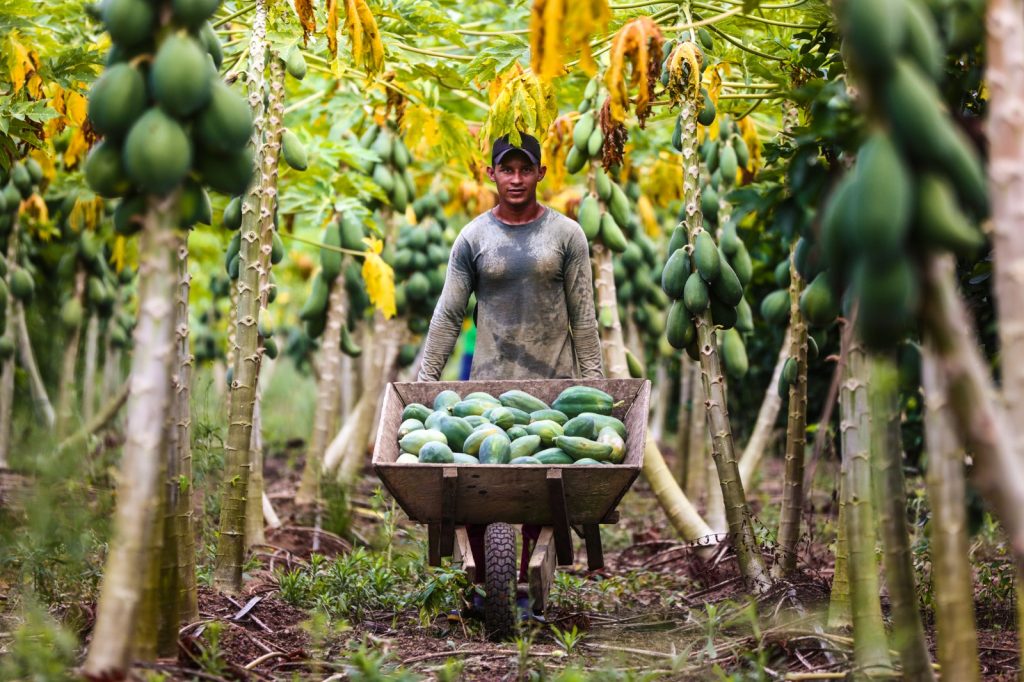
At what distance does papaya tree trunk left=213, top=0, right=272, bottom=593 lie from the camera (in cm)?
404

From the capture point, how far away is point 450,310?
4.31m

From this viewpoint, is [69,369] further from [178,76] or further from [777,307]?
[178,76]

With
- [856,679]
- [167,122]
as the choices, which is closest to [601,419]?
[856,679]

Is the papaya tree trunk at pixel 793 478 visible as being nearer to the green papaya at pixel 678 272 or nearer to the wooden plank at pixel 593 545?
the green papaya at pixel 678 272

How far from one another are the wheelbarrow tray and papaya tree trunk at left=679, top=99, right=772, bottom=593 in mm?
332

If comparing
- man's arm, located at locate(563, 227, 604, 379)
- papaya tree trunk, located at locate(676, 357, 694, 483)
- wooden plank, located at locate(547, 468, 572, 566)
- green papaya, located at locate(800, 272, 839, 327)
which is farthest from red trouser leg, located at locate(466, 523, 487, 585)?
papaya tree trunk, located at locate(676, 357, 694, 483)

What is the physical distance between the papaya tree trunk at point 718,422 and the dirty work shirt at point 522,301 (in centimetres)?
46

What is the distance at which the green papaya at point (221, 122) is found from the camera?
2400 mm

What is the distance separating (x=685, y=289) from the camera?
4.04 m

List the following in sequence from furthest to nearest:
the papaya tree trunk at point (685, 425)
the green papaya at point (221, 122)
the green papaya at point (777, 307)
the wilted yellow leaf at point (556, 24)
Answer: the papaya tree trunk at point (685, 425), the green papaya at point (777, 307), the wilted yellow leaf at point (556, 24), the green papaya at point (221, 122)

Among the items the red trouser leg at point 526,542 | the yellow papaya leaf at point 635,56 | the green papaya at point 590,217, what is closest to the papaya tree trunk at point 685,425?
the green papaya at point 590,217

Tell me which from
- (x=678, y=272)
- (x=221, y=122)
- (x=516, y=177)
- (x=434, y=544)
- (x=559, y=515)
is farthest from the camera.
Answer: (x=516, y=177)

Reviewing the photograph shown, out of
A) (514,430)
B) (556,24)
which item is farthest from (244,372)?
(556,24)

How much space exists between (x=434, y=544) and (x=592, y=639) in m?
0.64
